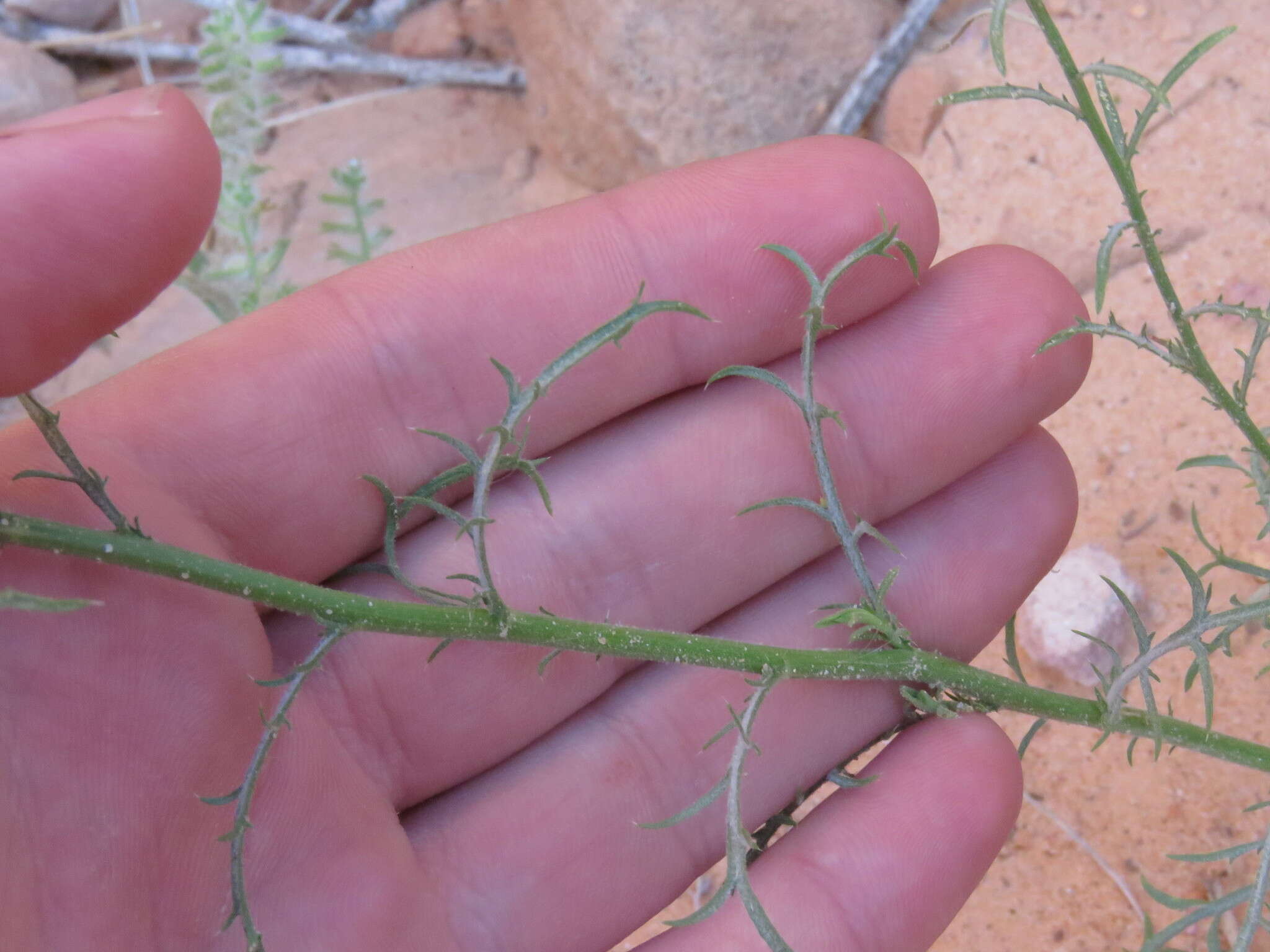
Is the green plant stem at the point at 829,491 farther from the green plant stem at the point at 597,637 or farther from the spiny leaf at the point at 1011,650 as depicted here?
the spiny leaf at the point at 1011,650

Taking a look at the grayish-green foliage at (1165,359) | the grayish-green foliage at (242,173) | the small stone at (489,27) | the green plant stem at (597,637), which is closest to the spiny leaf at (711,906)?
the green plant stem at (597,637)

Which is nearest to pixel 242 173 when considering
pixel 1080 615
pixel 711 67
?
pixel 711 67

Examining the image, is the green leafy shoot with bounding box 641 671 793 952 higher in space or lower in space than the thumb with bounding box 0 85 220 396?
lower

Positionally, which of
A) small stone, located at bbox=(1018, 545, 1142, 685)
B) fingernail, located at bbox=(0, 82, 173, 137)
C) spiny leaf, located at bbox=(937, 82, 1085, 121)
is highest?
spiny leaf, located at bbox=(937, 82, 1085, 121)

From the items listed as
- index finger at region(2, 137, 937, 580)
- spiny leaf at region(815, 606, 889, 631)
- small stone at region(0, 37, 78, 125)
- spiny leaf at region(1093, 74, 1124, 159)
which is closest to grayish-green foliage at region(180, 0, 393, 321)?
index finger at region(2, 137, 937, 580)

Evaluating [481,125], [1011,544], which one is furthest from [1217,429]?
[481,125]

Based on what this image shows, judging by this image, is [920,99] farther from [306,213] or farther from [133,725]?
[133,725]

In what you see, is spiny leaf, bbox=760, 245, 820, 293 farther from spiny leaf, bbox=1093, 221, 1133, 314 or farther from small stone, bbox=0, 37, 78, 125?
small stone, bbox=0, 37, 78, 125

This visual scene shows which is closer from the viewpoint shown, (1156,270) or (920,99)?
(1156,270)
